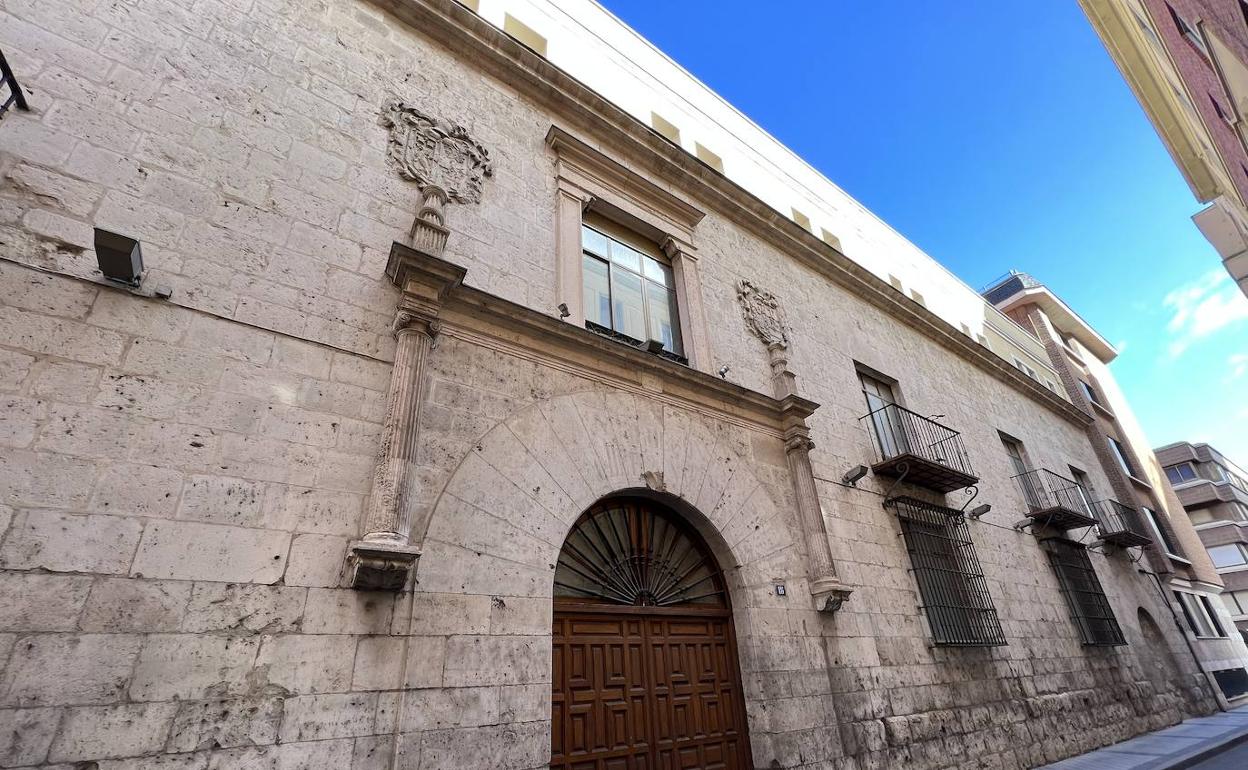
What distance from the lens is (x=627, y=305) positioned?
247 inches

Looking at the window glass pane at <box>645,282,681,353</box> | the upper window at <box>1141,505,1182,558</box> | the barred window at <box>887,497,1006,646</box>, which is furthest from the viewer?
A: the upper window at <box>1141,505,1182,558</box>

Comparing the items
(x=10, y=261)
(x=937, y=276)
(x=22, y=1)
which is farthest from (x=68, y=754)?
(x=937, y=276)

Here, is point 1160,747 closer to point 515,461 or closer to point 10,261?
point 515,461

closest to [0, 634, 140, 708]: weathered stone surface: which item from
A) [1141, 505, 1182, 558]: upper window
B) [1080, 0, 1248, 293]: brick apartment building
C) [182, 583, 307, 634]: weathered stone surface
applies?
[182, 583, 307, 634]: weathered stone surface

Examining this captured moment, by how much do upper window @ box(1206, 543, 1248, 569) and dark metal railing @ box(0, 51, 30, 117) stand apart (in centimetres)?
4279

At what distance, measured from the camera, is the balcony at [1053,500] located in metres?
9.98

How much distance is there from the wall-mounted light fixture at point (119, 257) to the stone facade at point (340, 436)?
13cm

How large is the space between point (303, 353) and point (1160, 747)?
40.2ft

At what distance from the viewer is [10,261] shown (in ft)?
9.85

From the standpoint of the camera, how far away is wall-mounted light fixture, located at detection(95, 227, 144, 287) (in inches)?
119

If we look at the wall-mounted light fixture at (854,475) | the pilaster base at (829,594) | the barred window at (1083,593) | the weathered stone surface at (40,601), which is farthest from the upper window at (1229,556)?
the weathered stone surface at (40,601)

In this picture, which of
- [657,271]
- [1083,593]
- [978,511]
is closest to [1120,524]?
[1083,593]

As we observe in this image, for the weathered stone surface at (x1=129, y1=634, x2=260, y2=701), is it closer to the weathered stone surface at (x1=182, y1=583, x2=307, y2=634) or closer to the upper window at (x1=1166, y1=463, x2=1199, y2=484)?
the weathered stone surface at (x1=182, y1=583, x2=307, y2=634)

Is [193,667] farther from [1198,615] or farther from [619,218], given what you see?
[1198,615]
